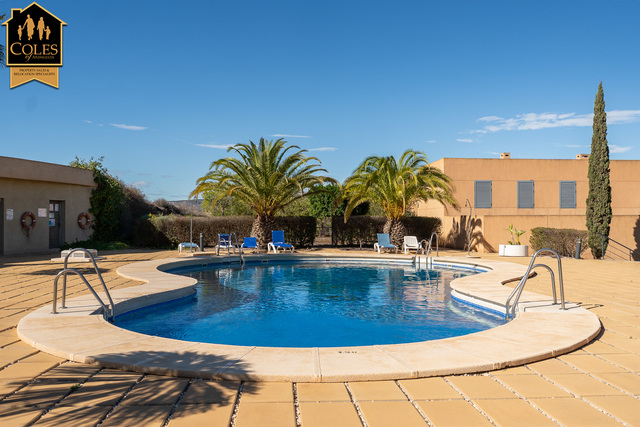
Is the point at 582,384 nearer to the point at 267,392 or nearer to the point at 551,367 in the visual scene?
the point at 551,367

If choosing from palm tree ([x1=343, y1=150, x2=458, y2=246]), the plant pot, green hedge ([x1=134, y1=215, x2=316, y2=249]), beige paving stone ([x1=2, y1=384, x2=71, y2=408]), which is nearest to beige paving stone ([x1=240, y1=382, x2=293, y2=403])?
beige paving stone ([x1=2, y1=384, x2=71, y2=408])

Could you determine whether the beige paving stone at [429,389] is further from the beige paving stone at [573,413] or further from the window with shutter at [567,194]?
the window with shutter at [567,194]

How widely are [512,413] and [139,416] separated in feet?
8.41

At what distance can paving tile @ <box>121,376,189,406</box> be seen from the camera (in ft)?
10.2

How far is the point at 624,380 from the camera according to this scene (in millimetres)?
3637

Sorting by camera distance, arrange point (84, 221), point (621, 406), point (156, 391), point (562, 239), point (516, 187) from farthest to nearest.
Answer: point (516, 187)
point (84, 221)
point (562, 239)
point (156, 391)
point (621, 406)

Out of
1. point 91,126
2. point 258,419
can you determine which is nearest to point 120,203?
point 91,126

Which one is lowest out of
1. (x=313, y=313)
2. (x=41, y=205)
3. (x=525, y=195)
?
(x=313, y=313)

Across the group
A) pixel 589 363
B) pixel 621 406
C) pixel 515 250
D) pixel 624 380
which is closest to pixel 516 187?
pixel 515 250

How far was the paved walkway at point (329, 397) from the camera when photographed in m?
2.85

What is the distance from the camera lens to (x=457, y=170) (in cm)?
2281

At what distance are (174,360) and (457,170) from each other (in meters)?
21.1

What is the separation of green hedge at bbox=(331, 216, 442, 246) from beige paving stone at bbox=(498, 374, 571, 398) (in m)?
17.7

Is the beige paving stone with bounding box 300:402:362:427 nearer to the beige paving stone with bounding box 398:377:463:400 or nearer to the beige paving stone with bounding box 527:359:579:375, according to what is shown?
the beige paving stone with bounding box 398:377:463:400
